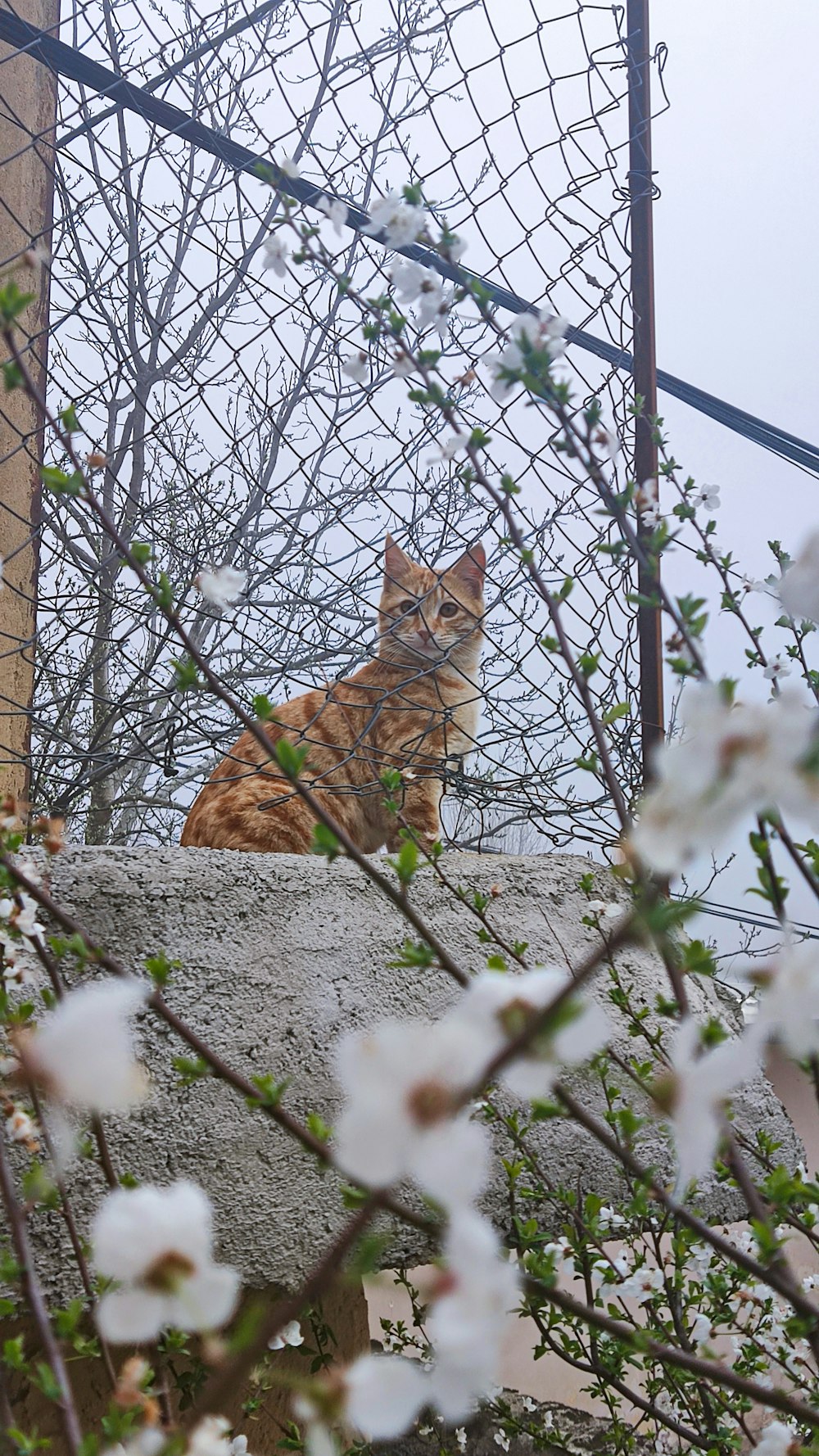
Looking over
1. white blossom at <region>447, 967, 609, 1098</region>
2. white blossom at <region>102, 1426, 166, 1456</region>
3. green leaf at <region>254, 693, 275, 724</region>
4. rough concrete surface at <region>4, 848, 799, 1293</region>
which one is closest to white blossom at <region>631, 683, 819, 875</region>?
white blossom at <region>447, 967, 609, 1098</region>

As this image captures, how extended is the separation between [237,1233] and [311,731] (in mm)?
1055

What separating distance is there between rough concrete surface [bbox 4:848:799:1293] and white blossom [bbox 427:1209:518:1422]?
29.5 inches

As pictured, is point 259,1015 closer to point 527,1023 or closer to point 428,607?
point 527,1023

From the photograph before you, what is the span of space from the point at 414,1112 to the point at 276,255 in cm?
54

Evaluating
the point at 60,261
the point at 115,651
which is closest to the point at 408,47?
the point at 60,261

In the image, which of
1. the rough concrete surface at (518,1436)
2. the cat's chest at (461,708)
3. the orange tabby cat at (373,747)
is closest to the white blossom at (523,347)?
the orange tabby cat at (373,747)

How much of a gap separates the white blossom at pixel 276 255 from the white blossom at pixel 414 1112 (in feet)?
1.72

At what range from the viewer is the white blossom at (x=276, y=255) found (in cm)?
60

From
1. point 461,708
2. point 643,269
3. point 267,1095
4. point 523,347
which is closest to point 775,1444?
point 267,1095

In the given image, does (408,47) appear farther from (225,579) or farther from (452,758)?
(225,579)

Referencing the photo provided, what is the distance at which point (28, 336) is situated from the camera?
1250 millimetres

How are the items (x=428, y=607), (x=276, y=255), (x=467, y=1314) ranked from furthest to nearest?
1. (x=428, y=607)
2. (x=276, y=255)
3. (x=467, y=1314)

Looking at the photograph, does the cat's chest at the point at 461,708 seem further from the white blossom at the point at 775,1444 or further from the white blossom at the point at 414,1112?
the white blossom at the point at 414,1112

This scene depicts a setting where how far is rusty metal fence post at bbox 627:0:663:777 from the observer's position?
1.41m
